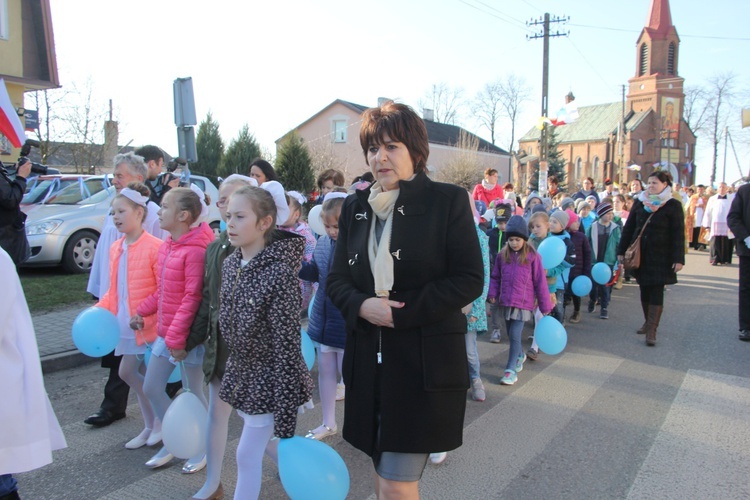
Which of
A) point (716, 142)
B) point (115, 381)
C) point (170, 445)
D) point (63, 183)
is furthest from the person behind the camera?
point (716, 142)

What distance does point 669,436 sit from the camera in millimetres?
4238

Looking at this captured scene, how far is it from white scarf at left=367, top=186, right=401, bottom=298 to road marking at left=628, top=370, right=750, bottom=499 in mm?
2311

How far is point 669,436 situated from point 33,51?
22.0 metres

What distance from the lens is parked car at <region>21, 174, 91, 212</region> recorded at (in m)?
11.3

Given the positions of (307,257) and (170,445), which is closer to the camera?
(170,445)

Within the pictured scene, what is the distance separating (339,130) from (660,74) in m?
54.4

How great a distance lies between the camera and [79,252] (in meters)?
10.3

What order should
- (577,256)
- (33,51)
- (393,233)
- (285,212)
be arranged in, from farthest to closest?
1. (33,51)
2. (577,256)
3. (285,212)
4. (393,233)

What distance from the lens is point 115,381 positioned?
452cm

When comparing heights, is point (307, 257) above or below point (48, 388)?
above

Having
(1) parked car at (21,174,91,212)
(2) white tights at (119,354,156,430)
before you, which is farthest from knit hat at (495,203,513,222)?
(1) parked car at (21,174,91,212)

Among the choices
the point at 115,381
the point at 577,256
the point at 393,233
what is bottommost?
the point at 115,381

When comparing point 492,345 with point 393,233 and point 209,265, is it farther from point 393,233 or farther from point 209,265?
point 393,233

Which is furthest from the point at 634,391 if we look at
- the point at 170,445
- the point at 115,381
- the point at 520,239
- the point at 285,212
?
the point at 115,381
